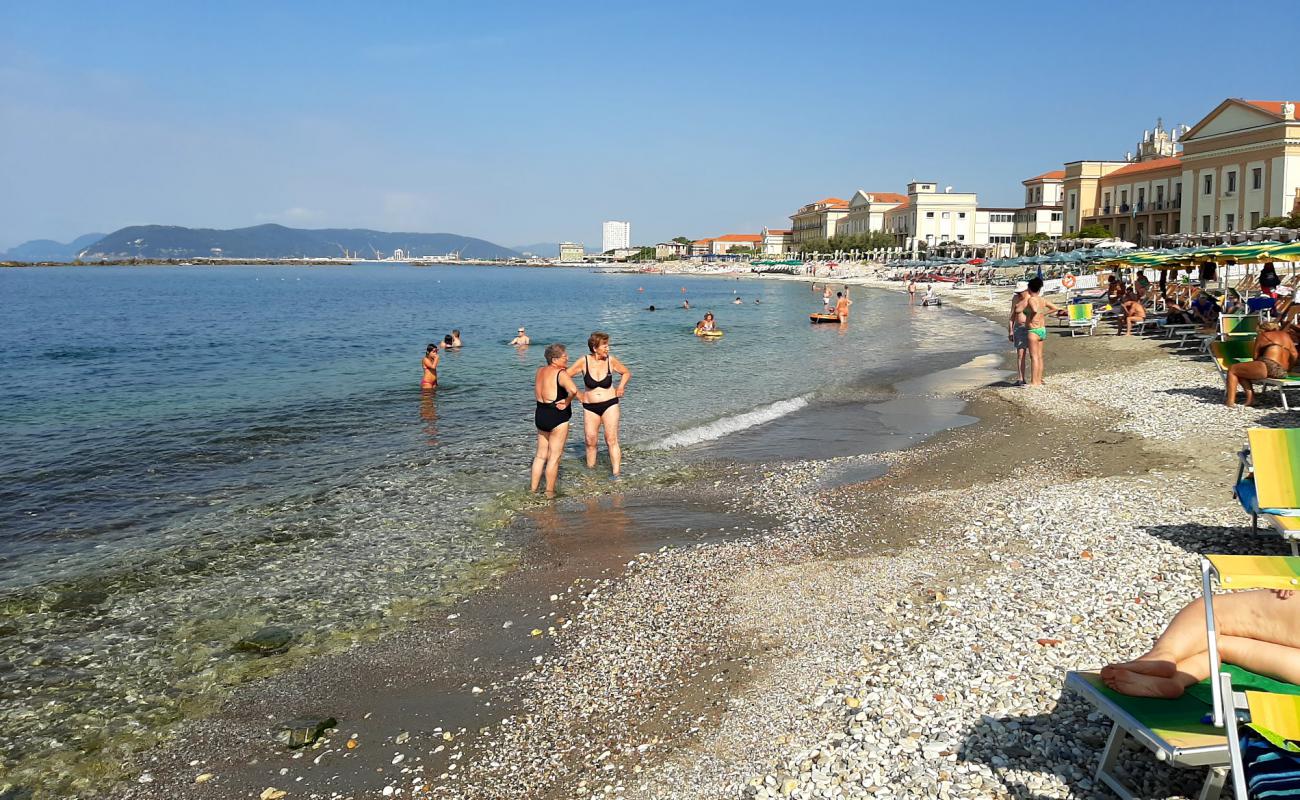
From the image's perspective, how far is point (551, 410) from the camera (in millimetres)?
9547

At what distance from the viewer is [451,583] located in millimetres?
7176

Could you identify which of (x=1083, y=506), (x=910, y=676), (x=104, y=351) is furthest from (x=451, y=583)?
(x=104, y=351)

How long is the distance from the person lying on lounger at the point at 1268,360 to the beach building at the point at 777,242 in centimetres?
17251

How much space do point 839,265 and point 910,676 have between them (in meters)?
112

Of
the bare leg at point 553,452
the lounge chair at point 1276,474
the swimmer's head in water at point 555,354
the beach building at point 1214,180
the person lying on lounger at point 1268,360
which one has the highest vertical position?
the beach building at point 1214,180

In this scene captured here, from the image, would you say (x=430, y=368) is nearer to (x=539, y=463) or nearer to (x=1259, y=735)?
(x=539, y=463)

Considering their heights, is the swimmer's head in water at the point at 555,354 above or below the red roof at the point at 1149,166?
below

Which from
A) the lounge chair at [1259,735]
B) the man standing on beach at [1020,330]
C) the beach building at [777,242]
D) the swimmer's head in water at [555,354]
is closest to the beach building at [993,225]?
the beach building at [777,242]

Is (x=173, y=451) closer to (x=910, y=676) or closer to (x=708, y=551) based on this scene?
(x=708, y=551)

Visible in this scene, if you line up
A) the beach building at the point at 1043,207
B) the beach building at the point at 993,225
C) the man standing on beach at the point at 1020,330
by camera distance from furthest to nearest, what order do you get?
the beach building at the point at 993,225, the beach building at the point at 1043,207, the man standing on beach at the point at 1020,330

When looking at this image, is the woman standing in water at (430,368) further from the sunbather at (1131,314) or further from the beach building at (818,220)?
the beach building at (818,220)

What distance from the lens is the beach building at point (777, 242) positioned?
18388 cm

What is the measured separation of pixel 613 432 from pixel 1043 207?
326 ft

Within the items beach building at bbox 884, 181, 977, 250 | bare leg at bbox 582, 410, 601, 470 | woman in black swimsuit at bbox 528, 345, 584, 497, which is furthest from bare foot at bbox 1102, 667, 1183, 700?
beach building at bbox 884, 181, 977, 250
